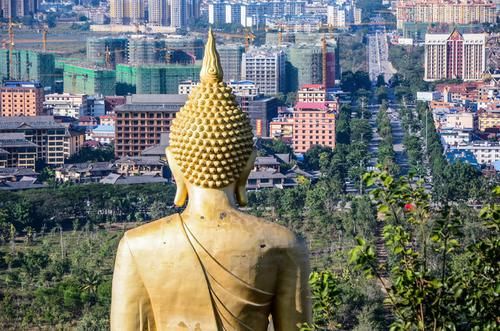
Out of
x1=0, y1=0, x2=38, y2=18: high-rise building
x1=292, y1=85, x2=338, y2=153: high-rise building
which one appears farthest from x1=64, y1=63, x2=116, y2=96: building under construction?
x1=0, y1=0, x2=38, y2=18: high-rise building

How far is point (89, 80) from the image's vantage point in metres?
72.5

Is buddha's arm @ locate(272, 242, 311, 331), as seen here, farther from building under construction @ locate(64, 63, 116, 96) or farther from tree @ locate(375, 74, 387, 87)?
tree @ locate(375, 74, 387, 87)

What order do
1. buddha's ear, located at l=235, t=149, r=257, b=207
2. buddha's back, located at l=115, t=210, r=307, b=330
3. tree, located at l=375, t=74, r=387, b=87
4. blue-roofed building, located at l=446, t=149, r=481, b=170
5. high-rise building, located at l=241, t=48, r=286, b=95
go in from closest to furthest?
buddha's back, located at l=115, t=210, r=307, b=330 → buddha's ear, located at l=235, t=149, r=257, b=207 → blue-roofed building, located at l=446, t=149, r=481, b=170 → high-rise building, located at l=241, t=48, r=286, b=95 → tree, located at l=375, t=74, r=387, b=87

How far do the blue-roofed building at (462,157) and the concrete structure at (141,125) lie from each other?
25.9 ft

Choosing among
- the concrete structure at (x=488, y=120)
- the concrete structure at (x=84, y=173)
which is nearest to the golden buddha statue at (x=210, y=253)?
the concrete structure at (x=84, y=173)

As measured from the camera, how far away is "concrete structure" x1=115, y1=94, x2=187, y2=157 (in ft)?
177

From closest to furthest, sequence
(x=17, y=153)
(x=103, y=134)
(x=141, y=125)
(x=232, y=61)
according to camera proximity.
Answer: (x=17, y=153)
(x=141, y=125)
(x=103, y=134)
(x=232, y=61)

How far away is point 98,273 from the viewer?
29.8 metres

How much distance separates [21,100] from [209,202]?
58.1 meters

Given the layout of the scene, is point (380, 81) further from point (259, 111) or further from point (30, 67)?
point (259, 111)

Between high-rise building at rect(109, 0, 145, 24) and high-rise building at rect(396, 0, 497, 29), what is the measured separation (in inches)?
656

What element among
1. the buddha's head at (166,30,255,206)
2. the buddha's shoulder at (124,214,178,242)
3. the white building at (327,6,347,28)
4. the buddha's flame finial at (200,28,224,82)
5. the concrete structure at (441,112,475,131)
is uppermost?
the buddha's flame finial at (200,28,224,82)

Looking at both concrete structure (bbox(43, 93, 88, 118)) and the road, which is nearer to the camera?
concrete structure (bbox(43, 93, 88, 118))

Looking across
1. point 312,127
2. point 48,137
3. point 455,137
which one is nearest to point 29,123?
point 48,137
